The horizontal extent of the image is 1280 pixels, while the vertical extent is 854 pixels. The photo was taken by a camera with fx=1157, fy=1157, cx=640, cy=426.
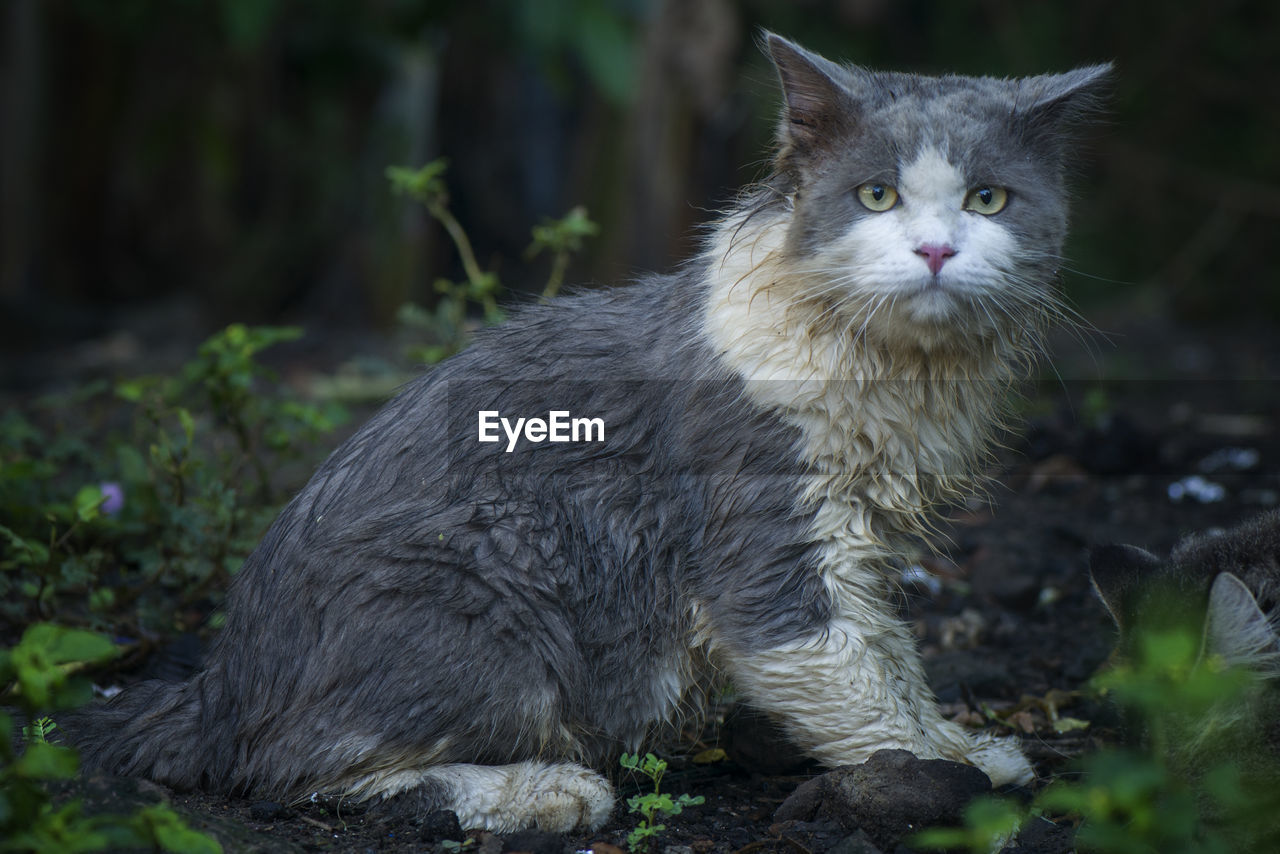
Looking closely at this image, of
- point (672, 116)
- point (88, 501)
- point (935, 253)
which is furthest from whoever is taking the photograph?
point (672, 116)

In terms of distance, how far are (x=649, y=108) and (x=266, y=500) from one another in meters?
5.18

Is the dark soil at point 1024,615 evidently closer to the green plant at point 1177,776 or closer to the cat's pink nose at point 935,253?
the green plant at point 1177,776

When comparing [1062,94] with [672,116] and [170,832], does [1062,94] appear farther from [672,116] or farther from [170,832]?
[672,116]

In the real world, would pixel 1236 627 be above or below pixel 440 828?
above

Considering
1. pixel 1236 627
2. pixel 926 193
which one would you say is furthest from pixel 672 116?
pixel 1236 627

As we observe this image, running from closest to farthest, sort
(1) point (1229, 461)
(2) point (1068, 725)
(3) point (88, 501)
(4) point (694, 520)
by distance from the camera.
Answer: (4) point (694, 520), (3) point (88, 501), (2) point (1068, 725), (1) point (1229, 461)

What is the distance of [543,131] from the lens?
12.1 metres

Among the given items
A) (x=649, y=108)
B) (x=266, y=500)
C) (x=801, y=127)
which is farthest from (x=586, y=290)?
(x=649, y=108)

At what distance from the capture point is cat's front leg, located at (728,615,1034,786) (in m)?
3.00

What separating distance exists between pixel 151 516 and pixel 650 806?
247cm

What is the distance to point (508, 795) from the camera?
296 cm

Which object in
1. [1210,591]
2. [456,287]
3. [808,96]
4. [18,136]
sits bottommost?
[1210,591]

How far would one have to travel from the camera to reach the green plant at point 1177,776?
1940 millimetres

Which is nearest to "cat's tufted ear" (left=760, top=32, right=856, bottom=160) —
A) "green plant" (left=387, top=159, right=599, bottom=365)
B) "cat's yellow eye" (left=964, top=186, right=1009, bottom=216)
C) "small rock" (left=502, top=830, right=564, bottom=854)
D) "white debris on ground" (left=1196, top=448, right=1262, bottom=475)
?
"cat's yellow eye" (left=964, top=186, right=1009, bottom=216)
